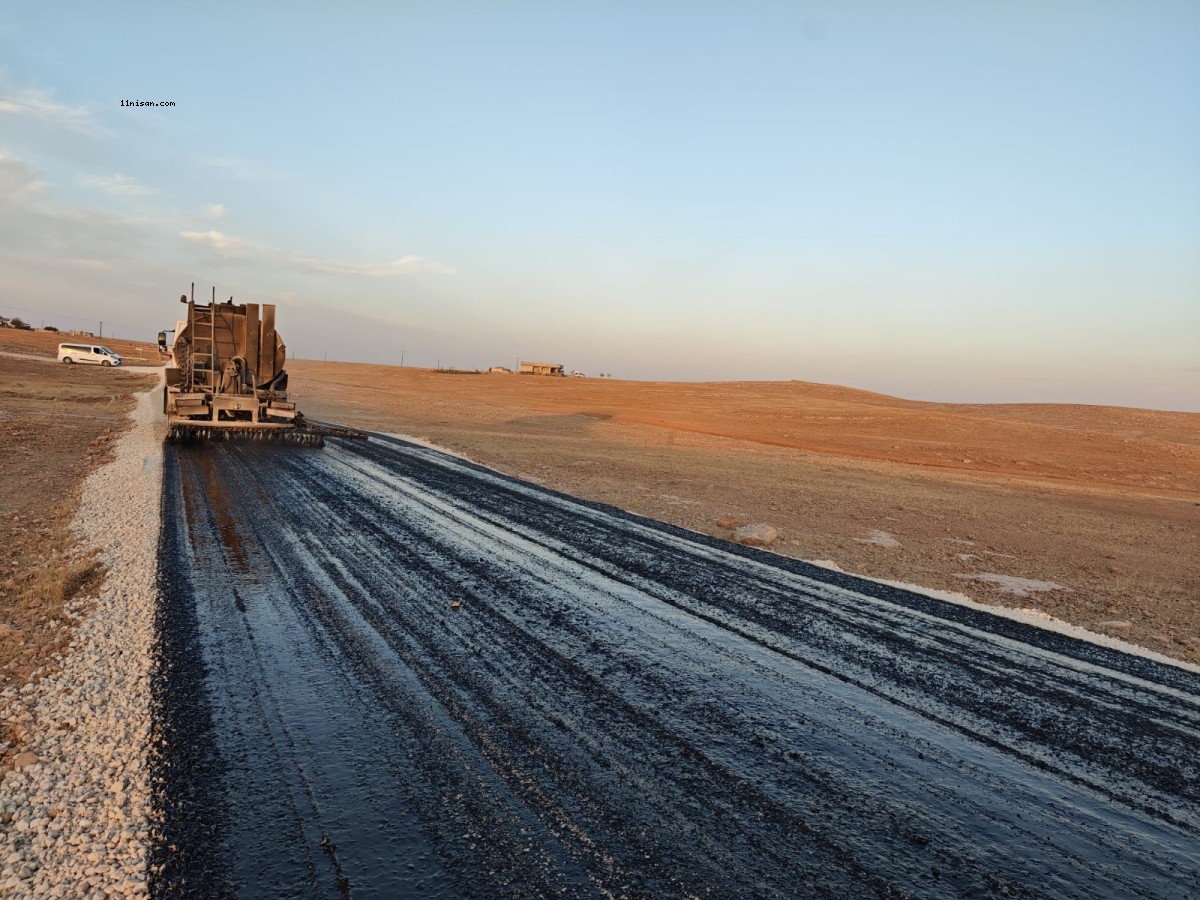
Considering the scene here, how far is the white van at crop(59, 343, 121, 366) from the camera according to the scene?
5175cm

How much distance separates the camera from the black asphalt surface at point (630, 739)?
3.38 meters

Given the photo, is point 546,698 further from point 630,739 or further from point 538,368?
point 538,368

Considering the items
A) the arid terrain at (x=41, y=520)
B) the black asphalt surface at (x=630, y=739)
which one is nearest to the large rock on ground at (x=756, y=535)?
the black asphalt surface at (x=630, y=739)

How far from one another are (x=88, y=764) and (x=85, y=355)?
60.4m

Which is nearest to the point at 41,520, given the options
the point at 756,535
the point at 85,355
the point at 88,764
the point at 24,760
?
the point at 24,760

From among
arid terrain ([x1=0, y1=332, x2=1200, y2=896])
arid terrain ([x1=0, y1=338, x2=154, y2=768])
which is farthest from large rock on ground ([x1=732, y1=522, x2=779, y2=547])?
arid terrain ([x1=0, y1=338, x2=154, y2=768])

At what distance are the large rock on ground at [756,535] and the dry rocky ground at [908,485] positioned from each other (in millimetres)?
208

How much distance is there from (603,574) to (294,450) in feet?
37.4

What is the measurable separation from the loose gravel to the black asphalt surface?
0.15 m

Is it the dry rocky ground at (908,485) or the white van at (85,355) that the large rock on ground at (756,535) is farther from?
the white van at (85,355)

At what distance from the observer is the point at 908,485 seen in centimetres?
2112

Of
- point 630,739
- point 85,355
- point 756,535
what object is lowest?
point 630,739

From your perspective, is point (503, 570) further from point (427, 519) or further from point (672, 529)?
point (672, 529)

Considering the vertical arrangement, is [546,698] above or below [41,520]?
below
